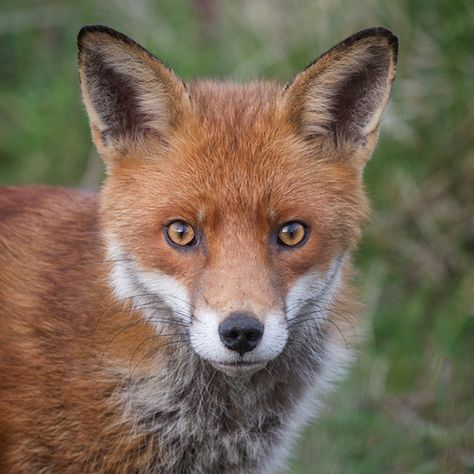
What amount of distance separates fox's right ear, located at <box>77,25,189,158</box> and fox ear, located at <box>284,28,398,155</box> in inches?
20.9

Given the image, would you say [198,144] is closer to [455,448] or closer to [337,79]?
[337,79]

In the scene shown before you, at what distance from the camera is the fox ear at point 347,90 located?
4.18m

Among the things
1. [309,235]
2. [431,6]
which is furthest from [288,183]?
[431,6]

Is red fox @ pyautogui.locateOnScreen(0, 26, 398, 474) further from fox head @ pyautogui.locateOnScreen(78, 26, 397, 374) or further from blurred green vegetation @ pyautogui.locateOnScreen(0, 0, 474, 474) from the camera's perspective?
blurred green vegetation @ pyautogui.locateOnScreen(0, 0, 474, 474)

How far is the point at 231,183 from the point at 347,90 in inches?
30.6

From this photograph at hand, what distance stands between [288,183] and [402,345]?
298cm

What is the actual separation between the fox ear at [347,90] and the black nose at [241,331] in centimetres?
109

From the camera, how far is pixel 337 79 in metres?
4.27

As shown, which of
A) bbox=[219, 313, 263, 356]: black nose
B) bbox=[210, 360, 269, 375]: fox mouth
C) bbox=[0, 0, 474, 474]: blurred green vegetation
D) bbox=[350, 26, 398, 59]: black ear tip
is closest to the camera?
bbox=[219, 313, 263, 356]: black nose

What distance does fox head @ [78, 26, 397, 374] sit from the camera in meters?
3.89

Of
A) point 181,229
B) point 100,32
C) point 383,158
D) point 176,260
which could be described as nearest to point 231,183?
point 181,229

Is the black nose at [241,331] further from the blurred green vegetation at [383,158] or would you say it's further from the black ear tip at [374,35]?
the blurred green vegetation at [383,158]

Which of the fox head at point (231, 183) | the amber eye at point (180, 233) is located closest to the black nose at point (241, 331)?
the fox head at point (231, 183)

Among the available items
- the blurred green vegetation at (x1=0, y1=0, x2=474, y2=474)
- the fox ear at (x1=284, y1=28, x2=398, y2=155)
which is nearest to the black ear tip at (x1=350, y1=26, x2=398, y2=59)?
the fox ear at (x1=284, y1=28, x2=398, y2=155)
